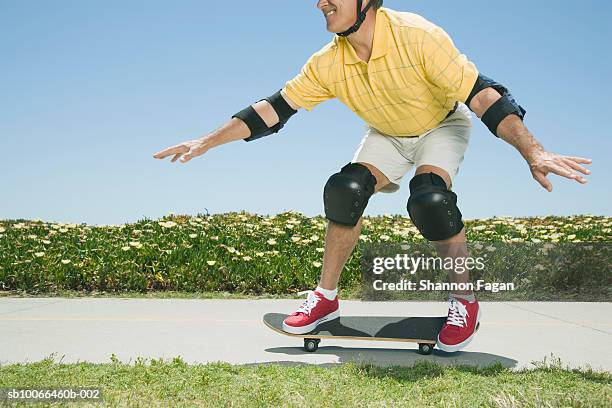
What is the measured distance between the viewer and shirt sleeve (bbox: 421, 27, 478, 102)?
3.32 metres

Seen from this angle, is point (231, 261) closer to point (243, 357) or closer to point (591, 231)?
point (243, 357)

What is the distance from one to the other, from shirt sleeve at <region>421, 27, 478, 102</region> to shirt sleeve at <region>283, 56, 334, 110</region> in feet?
2.11

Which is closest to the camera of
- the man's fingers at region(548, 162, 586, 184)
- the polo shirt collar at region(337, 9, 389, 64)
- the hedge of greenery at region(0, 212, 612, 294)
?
the man's fingers at region(548, 162, 586, 184)

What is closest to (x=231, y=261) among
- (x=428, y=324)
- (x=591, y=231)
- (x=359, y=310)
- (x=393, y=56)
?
(x=359, y=310)

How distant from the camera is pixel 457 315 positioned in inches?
142

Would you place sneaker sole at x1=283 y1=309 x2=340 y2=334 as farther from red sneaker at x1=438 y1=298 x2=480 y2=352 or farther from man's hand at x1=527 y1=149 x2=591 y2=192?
man's hand at x1=527 y1=149 x2=591 y2=192

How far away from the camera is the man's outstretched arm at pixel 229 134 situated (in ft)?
12.3

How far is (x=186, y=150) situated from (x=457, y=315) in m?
1.67

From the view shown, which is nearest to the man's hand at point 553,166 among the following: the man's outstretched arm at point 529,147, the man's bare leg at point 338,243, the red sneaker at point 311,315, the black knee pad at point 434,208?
the man's outstretched arm at point 529,147

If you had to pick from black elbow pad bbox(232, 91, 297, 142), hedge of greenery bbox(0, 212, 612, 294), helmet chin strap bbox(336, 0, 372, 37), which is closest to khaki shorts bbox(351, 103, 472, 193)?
black elbow pad bbox(232, 91, 297, 142)

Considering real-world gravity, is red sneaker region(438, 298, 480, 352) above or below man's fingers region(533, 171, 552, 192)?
below

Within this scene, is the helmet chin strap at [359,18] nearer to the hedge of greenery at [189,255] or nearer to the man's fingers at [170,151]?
the man's fingers at [170,151]

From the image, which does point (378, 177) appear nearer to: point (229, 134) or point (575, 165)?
point (229, 134)

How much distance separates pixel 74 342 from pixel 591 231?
6019 mm
